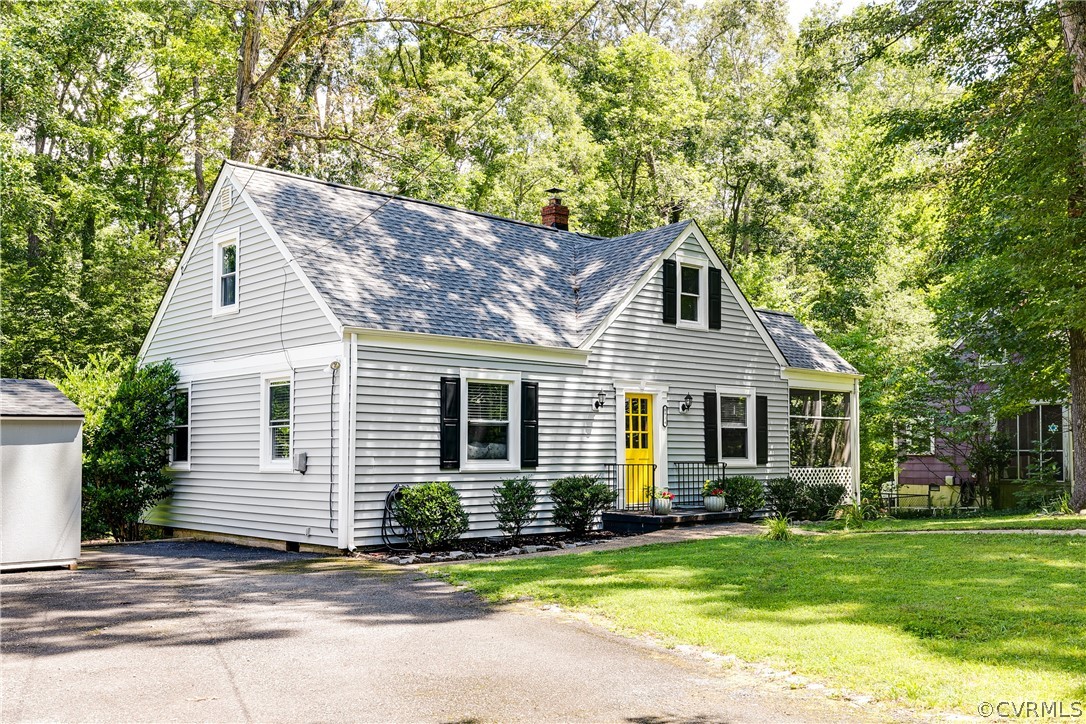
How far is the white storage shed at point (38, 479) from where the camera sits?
11438mm

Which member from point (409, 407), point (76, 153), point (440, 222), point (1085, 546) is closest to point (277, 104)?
point (76, 153)

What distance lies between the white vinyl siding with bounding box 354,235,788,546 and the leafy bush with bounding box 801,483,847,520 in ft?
2.92

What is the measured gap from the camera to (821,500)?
20.1m

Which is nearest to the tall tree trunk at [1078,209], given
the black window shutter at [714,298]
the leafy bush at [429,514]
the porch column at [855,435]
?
the porch column at [855,435]

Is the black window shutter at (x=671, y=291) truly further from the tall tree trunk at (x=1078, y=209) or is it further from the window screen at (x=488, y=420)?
the tall tree trunk at (x=1078, y=209)

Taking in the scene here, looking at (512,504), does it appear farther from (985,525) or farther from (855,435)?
(855,435)

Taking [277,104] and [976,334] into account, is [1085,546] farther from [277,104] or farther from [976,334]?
[277,104]

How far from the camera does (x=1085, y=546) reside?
1130 centimetres

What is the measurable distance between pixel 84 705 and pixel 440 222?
45.0 ft

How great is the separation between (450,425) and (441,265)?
11.7 feet

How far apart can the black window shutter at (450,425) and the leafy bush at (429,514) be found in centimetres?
56

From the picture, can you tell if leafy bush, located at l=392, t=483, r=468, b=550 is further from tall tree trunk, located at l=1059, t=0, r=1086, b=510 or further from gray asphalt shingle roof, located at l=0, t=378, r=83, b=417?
tall tree trunk, located at l=1059, t=0, r=1086, b=510

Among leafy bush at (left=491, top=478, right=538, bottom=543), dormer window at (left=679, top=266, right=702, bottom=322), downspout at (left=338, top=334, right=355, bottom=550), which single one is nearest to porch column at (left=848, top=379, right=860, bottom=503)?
dormer window at (left=679, top=266, right=702, bottom=322)

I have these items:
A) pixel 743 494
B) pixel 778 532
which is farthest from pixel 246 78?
pixel 778 532
